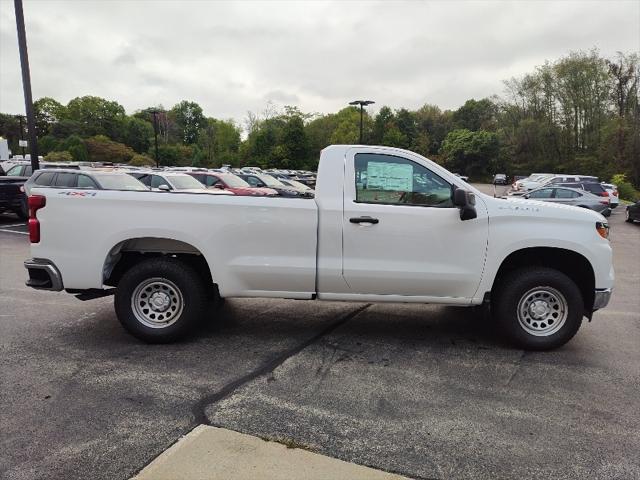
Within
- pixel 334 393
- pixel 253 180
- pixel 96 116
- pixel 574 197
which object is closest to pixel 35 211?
pixel 334 393

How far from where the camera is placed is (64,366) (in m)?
4.39

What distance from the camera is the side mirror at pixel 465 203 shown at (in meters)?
4.53

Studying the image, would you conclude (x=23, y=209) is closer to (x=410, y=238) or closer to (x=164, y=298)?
(x=164, y=298)

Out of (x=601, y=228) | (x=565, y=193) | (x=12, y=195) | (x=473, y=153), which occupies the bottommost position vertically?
(x=565, y=193)

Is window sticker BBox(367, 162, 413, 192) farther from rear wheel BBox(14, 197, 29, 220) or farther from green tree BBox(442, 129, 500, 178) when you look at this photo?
green tree BBox(442, 129, 500, 178)

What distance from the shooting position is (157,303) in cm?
496

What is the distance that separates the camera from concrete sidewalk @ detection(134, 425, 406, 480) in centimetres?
279

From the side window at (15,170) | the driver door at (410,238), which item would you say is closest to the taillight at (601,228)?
the driver door at (410,238)

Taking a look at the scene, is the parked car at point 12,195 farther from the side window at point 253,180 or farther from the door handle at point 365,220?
the door handle at point 365,220

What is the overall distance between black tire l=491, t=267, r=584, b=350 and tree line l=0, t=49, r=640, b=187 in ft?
167

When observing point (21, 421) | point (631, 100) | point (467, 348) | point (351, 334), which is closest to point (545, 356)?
point (467, 348)

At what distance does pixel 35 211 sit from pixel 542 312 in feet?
16.7

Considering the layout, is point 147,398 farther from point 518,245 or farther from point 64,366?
point 518,245

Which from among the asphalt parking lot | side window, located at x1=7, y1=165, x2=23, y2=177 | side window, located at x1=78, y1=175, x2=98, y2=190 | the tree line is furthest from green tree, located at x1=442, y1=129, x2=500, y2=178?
the asphalt parking lot
